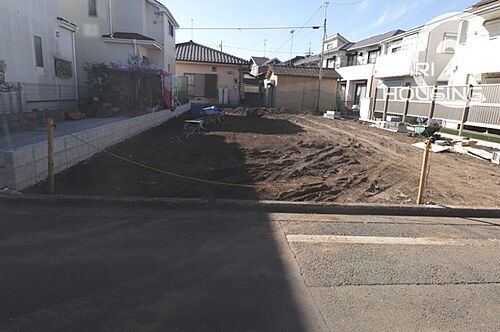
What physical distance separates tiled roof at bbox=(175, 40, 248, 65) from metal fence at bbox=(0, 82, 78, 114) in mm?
18251

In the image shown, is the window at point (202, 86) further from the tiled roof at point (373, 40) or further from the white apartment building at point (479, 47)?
the white apartment building at point (479, 47)

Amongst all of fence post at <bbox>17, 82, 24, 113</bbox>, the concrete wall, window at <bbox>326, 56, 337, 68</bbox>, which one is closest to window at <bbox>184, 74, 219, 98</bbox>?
the concrete wall

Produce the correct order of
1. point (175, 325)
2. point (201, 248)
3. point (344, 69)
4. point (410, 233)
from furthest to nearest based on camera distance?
point (344, 69) → point (410, 233) → point (201, 248) → point (175, 325)

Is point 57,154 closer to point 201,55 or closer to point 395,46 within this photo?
point 201,55

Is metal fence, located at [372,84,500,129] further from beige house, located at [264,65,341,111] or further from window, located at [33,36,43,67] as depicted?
window, located at [33,36,43,67]

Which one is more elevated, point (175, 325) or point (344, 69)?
point (344, 69)

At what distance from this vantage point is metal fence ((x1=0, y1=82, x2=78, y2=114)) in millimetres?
9086

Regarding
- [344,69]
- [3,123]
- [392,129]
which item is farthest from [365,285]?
[344,69]

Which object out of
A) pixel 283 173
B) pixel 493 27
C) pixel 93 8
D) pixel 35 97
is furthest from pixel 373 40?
pixel 35 97

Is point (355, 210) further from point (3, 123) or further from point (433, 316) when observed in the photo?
point (3, 123)

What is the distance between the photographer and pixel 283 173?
263 inches

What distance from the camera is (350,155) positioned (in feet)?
29.8

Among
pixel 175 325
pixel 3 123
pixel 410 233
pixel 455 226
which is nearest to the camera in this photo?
pixel 175 325

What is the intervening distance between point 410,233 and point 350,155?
501 cm
